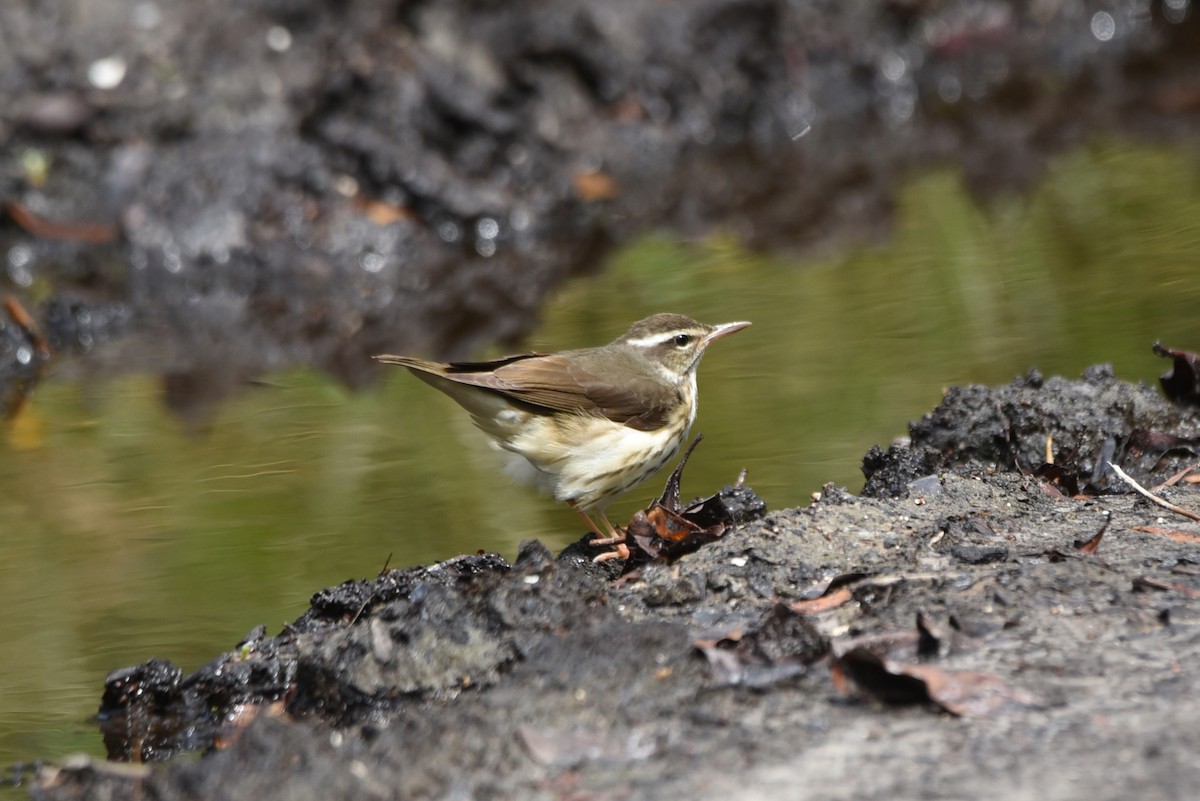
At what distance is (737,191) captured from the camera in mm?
12977

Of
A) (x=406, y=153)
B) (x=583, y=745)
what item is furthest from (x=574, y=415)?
(x=406, y=153)

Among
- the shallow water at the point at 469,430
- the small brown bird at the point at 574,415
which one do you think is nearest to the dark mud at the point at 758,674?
the small brown bird at the point at 574,415

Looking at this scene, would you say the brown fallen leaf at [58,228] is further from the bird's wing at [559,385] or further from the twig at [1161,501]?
the twig at [1161,501]

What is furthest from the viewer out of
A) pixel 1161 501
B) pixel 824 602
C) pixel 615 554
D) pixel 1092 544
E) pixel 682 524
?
pixel 615 554

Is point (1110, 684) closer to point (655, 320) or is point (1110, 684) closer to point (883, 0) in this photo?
point (655, 320)

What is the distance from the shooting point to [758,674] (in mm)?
4117

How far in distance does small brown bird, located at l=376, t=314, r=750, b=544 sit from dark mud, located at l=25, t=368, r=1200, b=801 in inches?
31.2

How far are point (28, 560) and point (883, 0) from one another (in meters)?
10.7

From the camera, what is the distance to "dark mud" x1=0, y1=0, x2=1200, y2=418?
10984 millimetres

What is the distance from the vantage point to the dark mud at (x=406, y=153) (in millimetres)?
10984

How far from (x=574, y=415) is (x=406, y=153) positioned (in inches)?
252

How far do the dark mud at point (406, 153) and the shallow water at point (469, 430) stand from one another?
753 mm

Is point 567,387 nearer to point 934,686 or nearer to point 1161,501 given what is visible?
point 1161,501

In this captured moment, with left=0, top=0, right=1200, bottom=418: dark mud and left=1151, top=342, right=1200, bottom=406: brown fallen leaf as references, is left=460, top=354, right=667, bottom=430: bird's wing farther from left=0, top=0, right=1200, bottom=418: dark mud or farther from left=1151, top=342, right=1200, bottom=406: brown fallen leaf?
left=0, top=0, right=1200, bottom=418: dark mud
